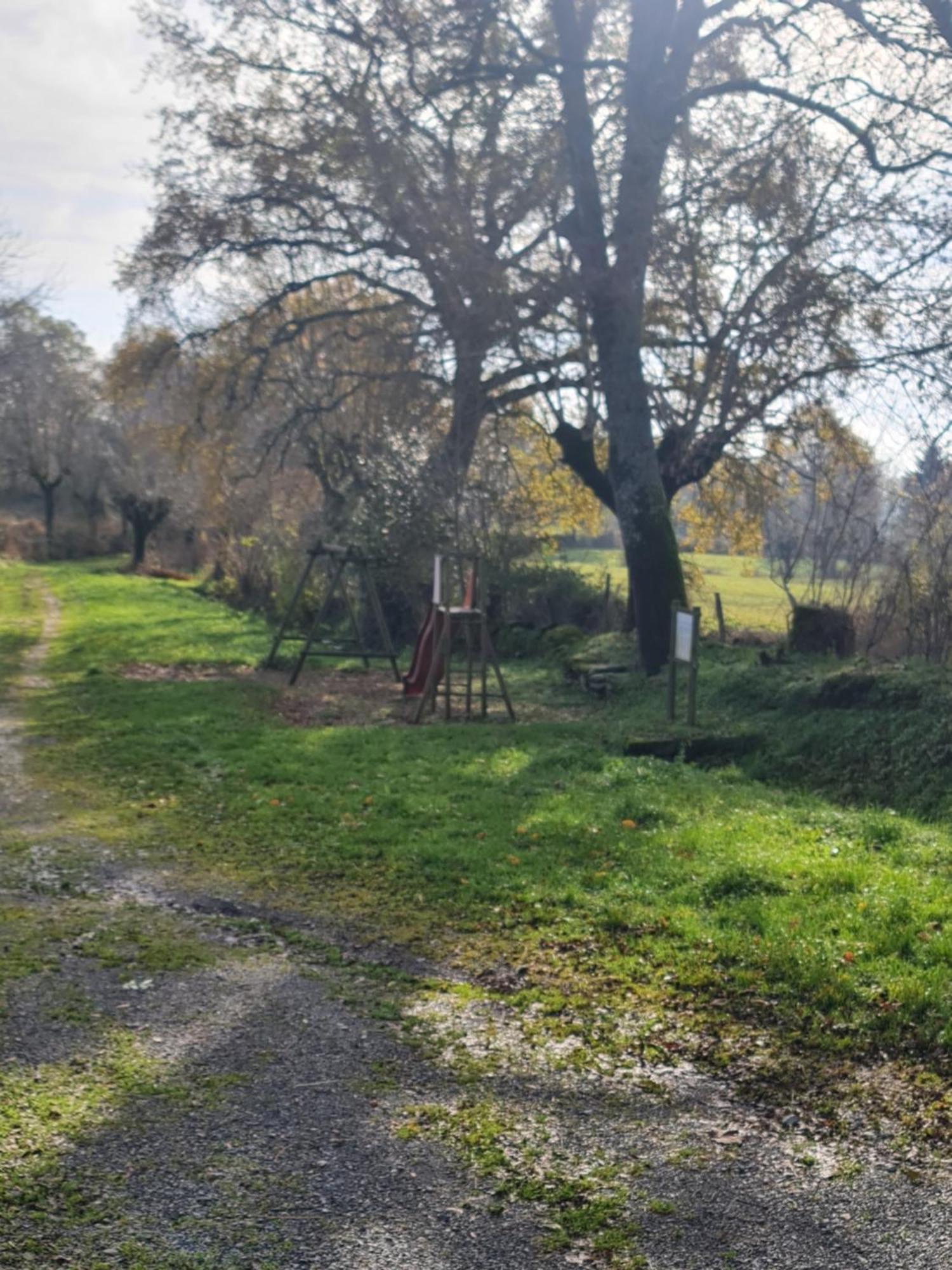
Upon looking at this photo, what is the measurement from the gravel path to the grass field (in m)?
14.8

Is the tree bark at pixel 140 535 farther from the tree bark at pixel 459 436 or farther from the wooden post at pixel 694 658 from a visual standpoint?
the wooden post at pixel 694 658

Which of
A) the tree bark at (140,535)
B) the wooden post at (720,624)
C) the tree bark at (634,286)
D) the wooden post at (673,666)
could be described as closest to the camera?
the wooden post at (673,666)

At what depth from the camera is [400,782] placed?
1053cm

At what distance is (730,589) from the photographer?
41219 millimetres

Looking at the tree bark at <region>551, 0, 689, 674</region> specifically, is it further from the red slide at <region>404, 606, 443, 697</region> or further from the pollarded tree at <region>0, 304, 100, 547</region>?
the pollarded tree at <region>0, 304, 100, 547</region>

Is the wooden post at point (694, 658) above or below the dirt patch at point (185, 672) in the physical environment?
above

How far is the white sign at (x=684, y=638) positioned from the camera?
11.9 metres

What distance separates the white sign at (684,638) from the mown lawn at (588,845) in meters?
1.04

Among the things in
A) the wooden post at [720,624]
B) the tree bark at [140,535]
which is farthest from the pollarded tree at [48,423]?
the wooden post at [720,624]

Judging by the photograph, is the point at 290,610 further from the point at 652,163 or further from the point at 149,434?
the point at 149,434

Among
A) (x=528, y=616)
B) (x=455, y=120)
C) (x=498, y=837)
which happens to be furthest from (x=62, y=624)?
(x=498, y=837)

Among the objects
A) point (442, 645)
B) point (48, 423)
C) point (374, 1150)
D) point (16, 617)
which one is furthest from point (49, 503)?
point (374, 1150)

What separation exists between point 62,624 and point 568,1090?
23.6m

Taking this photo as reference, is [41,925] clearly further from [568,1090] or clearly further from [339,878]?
[568,1090]
